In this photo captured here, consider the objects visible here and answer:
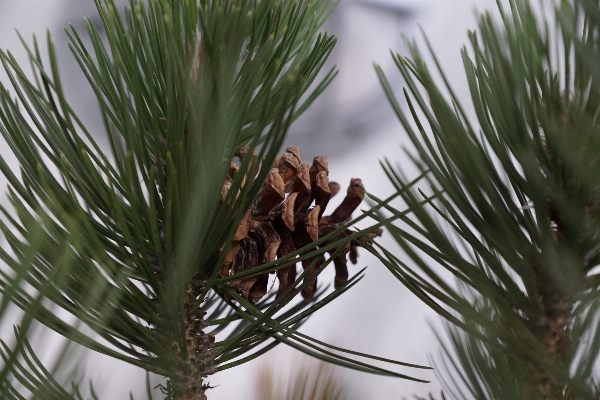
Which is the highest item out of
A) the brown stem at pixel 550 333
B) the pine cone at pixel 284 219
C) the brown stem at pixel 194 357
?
the pine cone at pixel 284 219

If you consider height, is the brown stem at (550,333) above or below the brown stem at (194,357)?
below

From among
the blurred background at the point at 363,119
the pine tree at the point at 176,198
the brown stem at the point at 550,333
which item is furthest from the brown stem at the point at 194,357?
the blurred background at the point at 363,119

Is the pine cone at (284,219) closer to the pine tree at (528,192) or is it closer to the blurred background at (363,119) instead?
the pine tree at (528,192)

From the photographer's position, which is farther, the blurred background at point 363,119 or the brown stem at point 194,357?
the blurred background at point 363,119

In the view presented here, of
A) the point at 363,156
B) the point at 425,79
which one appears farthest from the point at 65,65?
the point at 425,79

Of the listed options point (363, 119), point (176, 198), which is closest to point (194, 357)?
point (176, 198)

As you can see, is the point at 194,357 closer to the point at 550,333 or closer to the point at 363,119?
the point at 550,333

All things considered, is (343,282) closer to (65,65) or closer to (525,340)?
(525,340)
